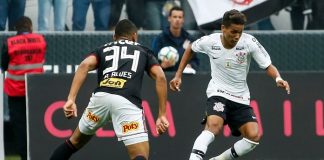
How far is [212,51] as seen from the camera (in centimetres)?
1327

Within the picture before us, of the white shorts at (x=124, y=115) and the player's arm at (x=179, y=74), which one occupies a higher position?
the player's arm at (x=179, y=74)

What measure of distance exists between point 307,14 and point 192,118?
3.03 meters

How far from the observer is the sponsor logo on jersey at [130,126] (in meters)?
12.0

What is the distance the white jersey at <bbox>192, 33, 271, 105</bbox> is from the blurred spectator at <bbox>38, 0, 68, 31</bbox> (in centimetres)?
363

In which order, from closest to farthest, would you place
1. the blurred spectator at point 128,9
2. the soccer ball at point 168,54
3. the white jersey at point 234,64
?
the white jersey at point 234,64 → the soccer ball at point 168,54 → the blurred spectator at point 128,9

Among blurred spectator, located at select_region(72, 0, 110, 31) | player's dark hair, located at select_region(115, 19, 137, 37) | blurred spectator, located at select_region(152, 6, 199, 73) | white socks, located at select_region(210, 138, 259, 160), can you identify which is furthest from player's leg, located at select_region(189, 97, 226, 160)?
blurred spectator, located at select_region(72, 0, 110, 31)

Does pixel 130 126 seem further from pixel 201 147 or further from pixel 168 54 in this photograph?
pixel 168 54

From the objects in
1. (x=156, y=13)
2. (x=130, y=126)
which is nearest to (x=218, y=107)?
(x=130, y=126)

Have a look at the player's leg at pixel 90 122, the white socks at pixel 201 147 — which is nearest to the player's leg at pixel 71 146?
the player's leg at pixel 90 122

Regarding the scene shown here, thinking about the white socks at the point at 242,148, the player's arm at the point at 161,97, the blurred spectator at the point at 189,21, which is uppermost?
the blurred spectator at the point at 189,21

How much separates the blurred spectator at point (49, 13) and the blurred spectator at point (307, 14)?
10.9ft

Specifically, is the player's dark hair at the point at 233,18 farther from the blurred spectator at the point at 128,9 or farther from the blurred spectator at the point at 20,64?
the blurred spectator at the point at 128,9

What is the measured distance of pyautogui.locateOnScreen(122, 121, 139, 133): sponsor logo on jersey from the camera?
12.0 metres

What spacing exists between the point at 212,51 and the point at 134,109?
1.60 metres
